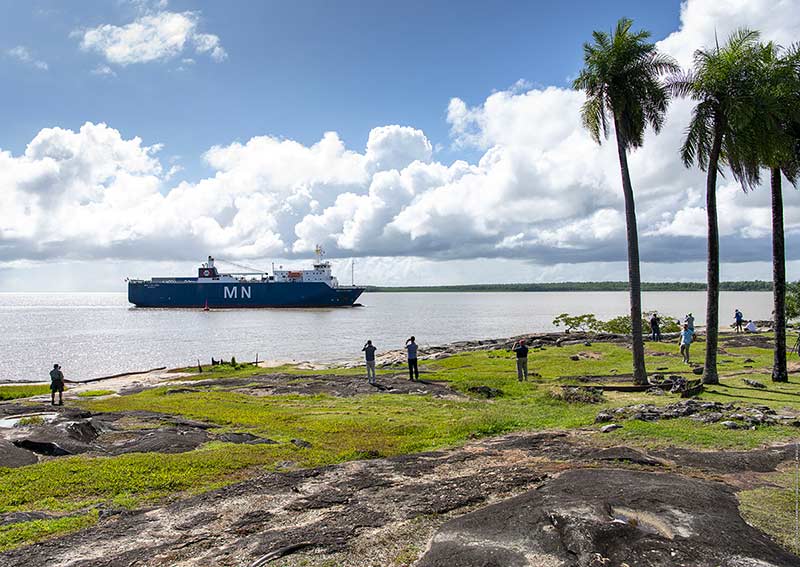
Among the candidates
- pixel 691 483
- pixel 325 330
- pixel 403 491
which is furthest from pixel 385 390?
pixel 325 330

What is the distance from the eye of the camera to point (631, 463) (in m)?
9.44

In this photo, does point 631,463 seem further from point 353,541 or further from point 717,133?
point 717,133

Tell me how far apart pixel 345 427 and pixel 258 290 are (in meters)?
105

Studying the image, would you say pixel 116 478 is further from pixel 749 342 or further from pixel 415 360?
pixel 749 342

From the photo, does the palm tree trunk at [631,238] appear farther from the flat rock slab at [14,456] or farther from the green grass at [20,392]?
the green grass at [20,392]

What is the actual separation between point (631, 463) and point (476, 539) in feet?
14.0

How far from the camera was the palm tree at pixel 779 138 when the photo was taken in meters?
16.0

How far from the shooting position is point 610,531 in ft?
21.0

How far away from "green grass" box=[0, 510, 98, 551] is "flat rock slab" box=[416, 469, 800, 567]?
16.2 feet

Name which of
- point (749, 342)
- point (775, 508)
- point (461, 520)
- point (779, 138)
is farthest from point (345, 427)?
point (749, 342)

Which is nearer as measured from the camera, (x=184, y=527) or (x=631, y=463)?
(x=184, y=527)

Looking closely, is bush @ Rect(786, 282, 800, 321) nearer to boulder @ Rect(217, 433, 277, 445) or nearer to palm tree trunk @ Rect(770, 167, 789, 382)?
palm tree trunk @ Rect(770, 167, 789, 382)

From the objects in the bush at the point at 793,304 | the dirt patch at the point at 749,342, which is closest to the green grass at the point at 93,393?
the dirt patch at the point at 749,342

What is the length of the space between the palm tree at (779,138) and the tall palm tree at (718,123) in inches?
14.5
